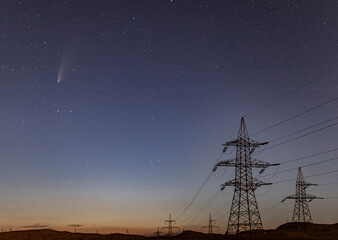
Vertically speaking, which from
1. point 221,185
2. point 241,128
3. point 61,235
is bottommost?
point 61,235

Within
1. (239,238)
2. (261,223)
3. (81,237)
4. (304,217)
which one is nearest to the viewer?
(239,238)

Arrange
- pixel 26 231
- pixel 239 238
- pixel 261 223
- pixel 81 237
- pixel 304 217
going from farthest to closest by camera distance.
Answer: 1. pixel 26 231
2. pixel 81 237
3. pixel 304 217
4. pixel 261 223
5. pixel 239 238

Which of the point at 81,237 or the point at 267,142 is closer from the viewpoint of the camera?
the point at 267,142

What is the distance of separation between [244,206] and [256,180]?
4.66m

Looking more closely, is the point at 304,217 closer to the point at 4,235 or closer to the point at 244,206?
the point at 244,206

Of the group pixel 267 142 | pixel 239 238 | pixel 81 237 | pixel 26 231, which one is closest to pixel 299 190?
pixel 267 142

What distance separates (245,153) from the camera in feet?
166

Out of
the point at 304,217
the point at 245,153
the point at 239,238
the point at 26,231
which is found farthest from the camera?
the point at 26,231

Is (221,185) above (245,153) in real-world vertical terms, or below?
below

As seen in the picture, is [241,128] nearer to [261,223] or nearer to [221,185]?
[221,185]

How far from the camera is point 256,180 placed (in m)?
49.3

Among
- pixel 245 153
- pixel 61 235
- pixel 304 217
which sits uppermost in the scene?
pixel 245 153

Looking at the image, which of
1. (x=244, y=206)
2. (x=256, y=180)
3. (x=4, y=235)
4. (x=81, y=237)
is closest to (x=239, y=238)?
(x=244, y=206)

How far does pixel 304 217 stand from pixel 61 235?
64583mm
